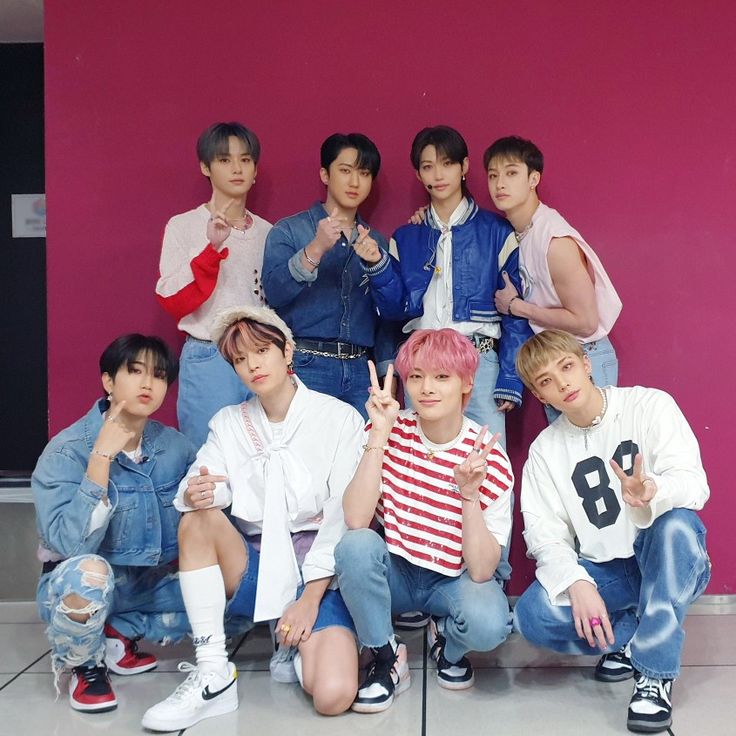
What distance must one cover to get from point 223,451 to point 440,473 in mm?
586

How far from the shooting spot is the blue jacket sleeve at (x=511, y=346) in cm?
285

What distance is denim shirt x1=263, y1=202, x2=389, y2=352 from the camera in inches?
115

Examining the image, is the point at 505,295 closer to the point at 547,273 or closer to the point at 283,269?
the point at 547,273

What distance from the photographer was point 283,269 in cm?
286

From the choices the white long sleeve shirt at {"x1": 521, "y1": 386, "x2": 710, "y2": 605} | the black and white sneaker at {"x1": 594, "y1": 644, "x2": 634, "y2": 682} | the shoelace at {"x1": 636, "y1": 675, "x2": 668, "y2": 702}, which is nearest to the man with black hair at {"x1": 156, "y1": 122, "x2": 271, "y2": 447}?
the white long sleeve shirt at {"x1": 521, "y1": 386, "x2": 710, "y2": 605}

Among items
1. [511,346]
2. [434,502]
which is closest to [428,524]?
[434,502]

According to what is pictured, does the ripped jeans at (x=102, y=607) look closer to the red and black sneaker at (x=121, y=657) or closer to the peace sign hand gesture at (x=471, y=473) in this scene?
the red and black sneaker at (x=121, y=657)

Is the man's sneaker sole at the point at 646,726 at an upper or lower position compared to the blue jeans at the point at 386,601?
lower

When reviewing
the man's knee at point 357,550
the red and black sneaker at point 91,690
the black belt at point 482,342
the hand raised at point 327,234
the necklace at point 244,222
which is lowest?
the red and black sneaker at point 91,690

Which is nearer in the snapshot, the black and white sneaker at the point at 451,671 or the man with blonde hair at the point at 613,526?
the man with blonde hair at the point at 613,526

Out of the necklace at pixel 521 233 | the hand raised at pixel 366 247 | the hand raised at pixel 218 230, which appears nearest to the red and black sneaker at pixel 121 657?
the hand raised at pixel 218 230

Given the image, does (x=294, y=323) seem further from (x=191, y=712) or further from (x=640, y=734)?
(x=640, y=734)

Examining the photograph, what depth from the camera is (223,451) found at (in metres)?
2.53

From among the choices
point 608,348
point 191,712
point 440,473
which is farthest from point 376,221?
point 191,712
